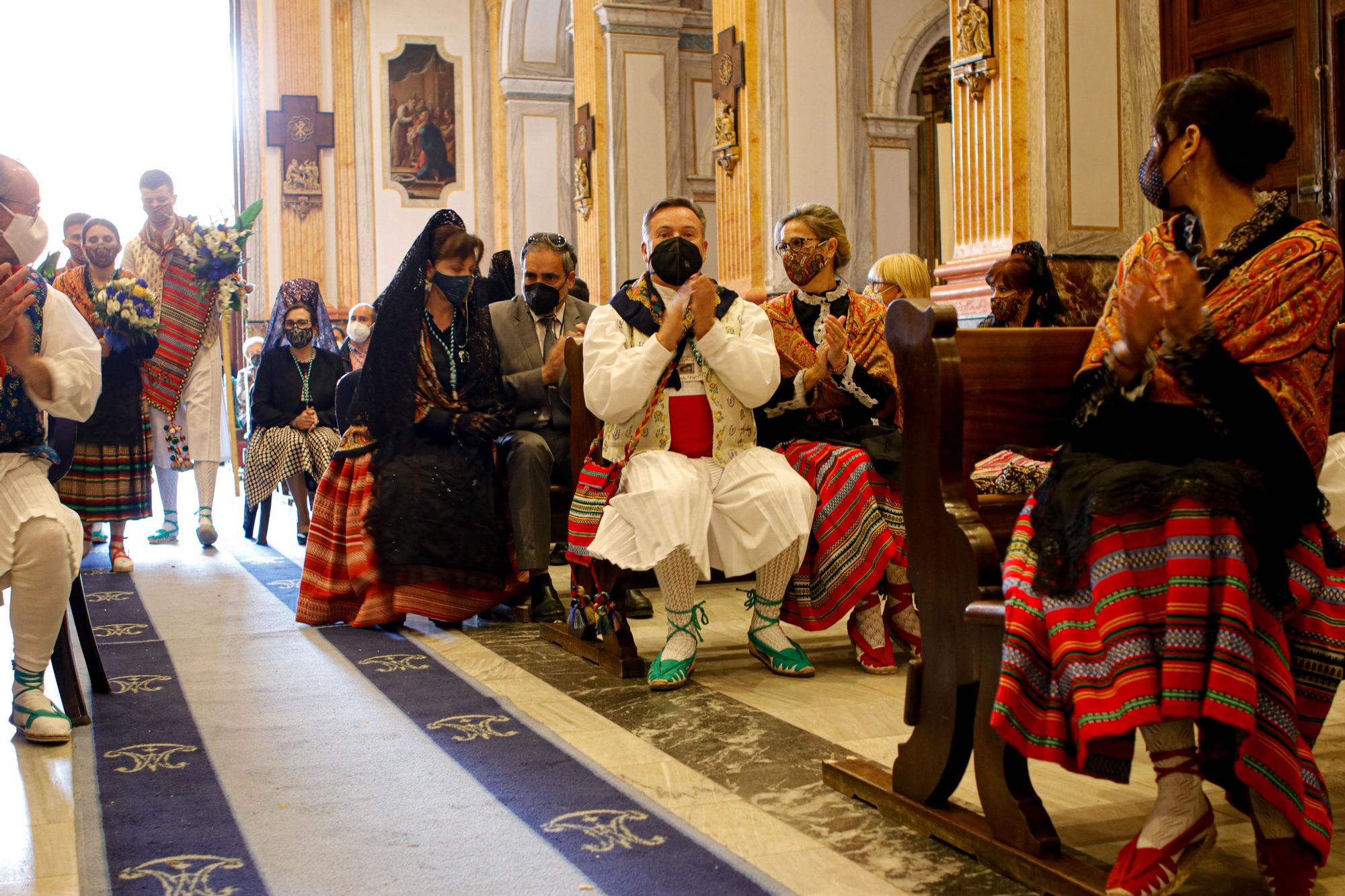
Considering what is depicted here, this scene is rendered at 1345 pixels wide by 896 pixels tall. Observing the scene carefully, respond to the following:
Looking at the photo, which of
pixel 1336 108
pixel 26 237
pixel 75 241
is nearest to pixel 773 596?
pixel 26 237

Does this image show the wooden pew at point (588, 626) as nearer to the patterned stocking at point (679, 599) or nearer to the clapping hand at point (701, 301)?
the patterned stocking at point (679, 599)

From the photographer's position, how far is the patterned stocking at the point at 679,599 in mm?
3736

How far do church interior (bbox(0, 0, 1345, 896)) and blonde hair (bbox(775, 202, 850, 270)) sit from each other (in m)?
0.02

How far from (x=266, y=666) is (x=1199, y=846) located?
288cm

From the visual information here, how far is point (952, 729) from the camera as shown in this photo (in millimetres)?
2361

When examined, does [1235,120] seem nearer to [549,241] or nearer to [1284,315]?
[1284,315]

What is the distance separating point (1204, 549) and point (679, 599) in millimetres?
1966

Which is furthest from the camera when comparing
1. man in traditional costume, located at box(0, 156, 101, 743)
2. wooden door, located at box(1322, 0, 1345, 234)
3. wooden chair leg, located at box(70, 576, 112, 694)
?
wooden door, located at box(1322, 0, 1345, 234)

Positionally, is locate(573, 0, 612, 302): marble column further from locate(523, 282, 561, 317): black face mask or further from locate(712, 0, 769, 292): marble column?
locate(523, 282, 561, 317): black face mask

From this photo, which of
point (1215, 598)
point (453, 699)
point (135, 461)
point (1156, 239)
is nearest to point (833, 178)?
point (135, 461)

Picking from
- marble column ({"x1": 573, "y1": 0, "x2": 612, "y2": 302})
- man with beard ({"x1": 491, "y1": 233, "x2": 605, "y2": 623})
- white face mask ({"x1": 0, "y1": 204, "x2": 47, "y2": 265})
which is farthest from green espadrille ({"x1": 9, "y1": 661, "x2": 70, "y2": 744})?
marble column ({"x1": 573, "y1": 0, "x2": 612, "y2": 302})

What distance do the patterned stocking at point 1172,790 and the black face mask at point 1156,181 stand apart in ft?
2.83

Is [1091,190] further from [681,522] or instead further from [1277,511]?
[1277,511]

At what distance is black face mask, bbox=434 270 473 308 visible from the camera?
16.1 feet
